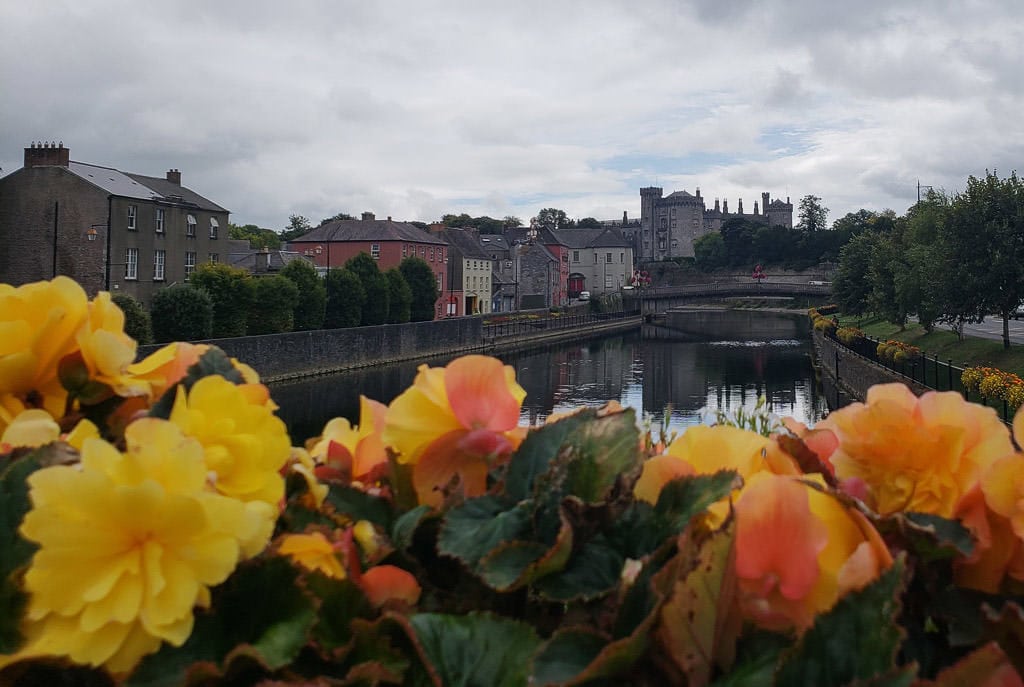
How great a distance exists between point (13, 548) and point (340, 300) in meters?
44.3

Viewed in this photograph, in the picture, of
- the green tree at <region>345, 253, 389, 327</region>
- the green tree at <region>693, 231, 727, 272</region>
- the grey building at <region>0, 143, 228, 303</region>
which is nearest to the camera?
the grey building at <region>0, 143, 228, 303</region>

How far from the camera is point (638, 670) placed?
A: 94cm

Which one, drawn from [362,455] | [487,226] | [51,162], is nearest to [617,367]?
[51,162]

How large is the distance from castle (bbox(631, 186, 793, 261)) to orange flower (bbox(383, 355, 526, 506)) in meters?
147

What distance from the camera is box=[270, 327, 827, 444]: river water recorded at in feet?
99.3

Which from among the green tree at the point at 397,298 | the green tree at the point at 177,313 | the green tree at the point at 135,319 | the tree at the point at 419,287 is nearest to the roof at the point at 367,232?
the tree at the point at 419,287

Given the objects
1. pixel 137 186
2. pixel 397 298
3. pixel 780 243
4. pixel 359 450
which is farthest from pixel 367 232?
pixel 780 243

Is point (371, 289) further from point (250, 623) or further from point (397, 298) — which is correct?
point (250, 623)

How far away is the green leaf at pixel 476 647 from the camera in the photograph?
940 millimetres

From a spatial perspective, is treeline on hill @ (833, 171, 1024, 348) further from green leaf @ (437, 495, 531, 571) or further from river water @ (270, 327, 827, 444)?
green leaf @ (437, 495, 531, 571)

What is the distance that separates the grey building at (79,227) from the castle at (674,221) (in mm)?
114536

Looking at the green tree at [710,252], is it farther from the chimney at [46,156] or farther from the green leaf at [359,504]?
the green leaf at [359,504]

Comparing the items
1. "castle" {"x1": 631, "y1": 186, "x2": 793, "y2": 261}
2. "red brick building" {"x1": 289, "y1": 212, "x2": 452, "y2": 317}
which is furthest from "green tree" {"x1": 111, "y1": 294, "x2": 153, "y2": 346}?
"castle" {"x1": 631, "y1": 186, "x2": 793, "y2": 261}

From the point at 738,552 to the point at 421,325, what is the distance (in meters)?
48.2
